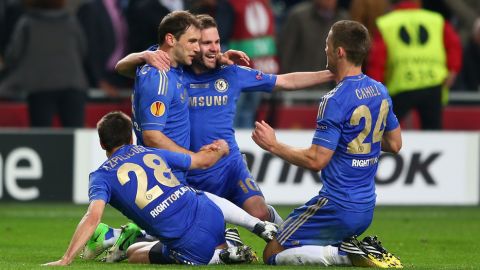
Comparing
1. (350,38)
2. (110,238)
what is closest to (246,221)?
(110,238)

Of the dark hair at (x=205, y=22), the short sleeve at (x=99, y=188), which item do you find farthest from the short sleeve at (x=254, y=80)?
the short sleeve at (x=99, y=188)

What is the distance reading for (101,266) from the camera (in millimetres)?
9250

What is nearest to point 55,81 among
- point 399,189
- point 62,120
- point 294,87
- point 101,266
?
point 62,120

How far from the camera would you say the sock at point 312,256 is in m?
9.47

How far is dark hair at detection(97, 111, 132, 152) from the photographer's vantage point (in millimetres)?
9266

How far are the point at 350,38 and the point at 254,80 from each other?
4.36ft

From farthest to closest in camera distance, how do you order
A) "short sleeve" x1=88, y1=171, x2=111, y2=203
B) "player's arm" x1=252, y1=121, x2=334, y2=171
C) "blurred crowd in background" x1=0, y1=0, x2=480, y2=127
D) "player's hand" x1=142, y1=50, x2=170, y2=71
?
"blurred crowd in background" x1=0, y1=0, x2=480, y2=127
"player's hand" x1=142, y1=50, x2=170, y2=71
"player's arm" x1=252, y1=121, x2=334, y2=171
"short sleeve" x1=88, y1=171, x2=111, y2=203

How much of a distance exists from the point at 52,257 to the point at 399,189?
621 centimetres

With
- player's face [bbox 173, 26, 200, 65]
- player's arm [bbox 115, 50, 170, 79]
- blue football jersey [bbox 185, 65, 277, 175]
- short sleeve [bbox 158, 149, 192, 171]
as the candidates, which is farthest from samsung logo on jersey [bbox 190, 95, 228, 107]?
short sleeve [bbox 158, 149, 192, 171]

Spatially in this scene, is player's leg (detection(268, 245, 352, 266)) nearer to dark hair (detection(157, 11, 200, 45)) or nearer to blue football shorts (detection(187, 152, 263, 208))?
blue football shorts (detection(187, 152, 263, 208))

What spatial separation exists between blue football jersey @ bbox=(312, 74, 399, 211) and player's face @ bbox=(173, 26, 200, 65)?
121 cm

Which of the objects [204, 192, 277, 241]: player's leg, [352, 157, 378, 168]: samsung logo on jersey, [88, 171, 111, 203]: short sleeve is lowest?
[204, 192, 277, 241]: player's leg

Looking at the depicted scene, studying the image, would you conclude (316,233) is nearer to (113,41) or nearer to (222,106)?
(222,106)

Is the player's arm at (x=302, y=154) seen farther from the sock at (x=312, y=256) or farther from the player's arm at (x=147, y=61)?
the player's arm at (x=147, y=61)
